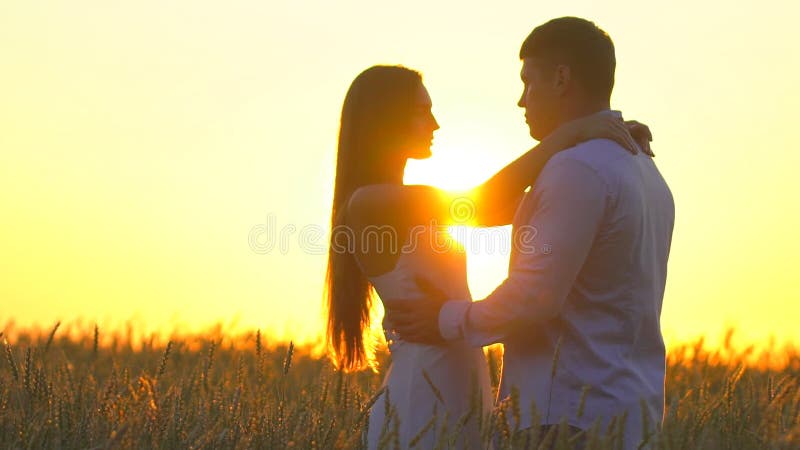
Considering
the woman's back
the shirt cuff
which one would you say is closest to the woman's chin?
the woman's back

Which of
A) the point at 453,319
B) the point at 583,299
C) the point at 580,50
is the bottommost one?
the point at 453,319

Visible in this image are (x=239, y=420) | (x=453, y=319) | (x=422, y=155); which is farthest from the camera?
(x=422, y=155)

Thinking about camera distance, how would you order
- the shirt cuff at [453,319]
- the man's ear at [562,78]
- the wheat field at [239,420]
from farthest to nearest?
1. the man's ear at [562,78]
2. the shirt cuff at [453,319]
3. the wheat field at [239,420]

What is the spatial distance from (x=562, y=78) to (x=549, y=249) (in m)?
0.89

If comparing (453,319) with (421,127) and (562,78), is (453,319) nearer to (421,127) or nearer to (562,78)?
(562,78)

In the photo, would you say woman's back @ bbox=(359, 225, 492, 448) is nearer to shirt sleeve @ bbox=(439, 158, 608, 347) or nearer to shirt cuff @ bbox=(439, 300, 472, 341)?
shirt cuff @ bbox=(439, 300, 472, 341)

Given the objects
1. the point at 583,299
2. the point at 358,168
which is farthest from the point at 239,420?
the point at 358,168

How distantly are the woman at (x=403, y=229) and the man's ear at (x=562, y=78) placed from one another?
187 millimetres

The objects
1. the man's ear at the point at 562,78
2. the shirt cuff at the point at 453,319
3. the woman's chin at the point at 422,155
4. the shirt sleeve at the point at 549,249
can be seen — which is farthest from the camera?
the woman's chin at the point at 422,155

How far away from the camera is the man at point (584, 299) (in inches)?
160

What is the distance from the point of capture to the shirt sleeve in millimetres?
4055

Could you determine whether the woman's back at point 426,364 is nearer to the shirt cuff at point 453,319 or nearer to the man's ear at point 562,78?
the shirt cuff at point 453,319

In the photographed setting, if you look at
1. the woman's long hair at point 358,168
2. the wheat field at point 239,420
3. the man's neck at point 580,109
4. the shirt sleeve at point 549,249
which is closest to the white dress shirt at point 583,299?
the shirt sleeve at point 549,249

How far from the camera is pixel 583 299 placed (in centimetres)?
417
